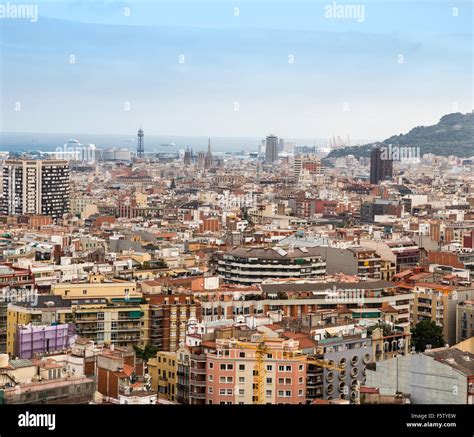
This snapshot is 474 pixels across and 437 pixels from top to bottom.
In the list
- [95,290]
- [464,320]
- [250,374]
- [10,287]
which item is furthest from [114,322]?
[464,320]

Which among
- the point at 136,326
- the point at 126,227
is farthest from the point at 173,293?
the point at 126,227

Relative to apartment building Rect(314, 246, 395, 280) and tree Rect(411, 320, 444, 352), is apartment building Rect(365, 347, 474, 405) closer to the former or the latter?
tree Rect(411, 320, 444, 352)

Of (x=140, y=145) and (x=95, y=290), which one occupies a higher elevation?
(x=140, y=145)

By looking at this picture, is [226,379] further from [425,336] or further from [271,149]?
[271,149]

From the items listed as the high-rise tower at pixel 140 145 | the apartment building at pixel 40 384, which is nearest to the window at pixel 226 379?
the apartment building at pixel 40 384
